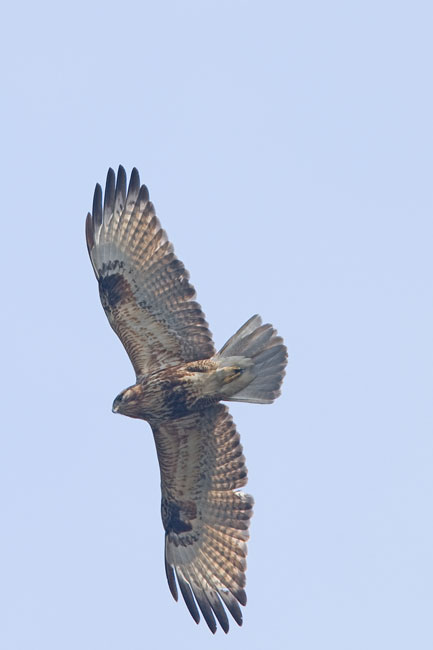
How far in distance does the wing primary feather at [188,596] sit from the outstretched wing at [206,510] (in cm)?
1

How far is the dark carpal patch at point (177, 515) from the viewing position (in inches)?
531

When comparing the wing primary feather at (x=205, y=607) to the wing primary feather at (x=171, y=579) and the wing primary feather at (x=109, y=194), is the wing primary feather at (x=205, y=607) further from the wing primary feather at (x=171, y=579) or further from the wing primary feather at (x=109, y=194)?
the wing primary feather at (x=109, y=194)

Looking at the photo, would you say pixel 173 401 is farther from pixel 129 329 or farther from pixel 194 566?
pixel 194 566

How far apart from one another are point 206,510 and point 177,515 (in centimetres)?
33

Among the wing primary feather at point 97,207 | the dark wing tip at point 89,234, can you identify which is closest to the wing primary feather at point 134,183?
the wing primary feather at point 97,207

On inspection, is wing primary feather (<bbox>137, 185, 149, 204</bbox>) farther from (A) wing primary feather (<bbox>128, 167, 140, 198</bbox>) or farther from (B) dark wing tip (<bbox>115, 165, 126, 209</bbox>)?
(B) dark wing tip (<bbox>115, 165, 126, 209</bbox>)

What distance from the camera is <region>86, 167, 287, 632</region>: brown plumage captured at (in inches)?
492

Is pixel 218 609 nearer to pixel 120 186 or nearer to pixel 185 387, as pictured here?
pixel 185 387

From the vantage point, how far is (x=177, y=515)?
44.4 ft

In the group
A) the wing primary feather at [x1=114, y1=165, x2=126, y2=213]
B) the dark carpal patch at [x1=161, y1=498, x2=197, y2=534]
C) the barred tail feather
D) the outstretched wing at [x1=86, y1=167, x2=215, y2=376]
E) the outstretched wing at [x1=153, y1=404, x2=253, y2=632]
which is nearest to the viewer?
the barred tail feather

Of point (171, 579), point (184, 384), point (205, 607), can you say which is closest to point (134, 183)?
point (184, 384)

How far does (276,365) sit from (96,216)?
259 centimetres

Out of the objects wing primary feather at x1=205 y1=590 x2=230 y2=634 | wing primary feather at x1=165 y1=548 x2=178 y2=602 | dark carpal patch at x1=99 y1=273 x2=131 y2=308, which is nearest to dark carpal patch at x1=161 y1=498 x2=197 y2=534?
wing primary feather at x1=165 y1=548 x2=178 y2=602

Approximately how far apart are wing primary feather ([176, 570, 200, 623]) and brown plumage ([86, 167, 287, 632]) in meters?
0.01
